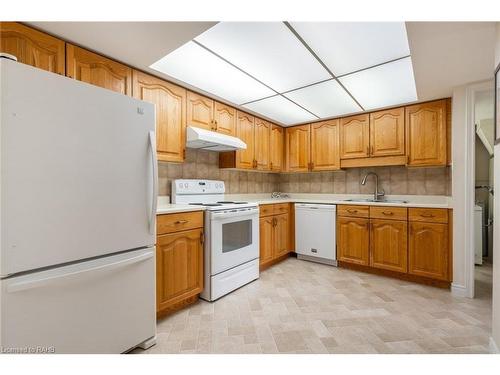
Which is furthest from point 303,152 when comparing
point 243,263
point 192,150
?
point 243,263

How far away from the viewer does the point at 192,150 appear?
9.19 feet

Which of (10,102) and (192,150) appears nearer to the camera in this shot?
(10,102)

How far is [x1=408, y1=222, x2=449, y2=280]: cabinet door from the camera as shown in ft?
8.14

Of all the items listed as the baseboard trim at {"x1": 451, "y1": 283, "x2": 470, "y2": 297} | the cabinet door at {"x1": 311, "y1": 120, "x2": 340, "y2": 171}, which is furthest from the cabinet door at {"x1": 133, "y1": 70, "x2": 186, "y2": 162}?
the baseboard trim at {"x1": 451, "y1": 283, "x2": 470, "y2": 297}

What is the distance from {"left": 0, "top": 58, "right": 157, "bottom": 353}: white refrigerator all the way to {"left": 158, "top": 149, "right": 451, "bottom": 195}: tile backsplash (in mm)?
1096

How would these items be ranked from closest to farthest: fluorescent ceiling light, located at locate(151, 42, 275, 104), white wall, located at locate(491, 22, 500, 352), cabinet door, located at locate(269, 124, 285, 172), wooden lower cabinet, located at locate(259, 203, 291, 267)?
white wall, located at locate(491, 22, 500, 352) → fluorescent ceiling light, located at locate(151, 42, 275, 104) → wooden lower cabinet, located at locate(259, 203, 291, 267) → cabinet door, located at locate(269, 124, 285, 172)

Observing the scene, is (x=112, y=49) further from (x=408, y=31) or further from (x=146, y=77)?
(x=408, y=31)

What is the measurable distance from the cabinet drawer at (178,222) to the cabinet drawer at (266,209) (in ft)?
3.29

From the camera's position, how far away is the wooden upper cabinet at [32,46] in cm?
139

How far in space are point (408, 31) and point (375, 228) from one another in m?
2.09

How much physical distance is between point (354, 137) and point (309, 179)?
1013 millimetres

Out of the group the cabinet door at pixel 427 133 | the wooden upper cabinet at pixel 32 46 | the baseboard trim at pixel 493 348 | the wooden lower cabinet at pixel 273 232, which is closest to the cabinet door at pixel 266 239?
the wooden lower cabinet at pixel 273 232

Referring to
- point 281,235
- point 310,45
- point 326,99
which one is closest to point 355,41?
point 310,45

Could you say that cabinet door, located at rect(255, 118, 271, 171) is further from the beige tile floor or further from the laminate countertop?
the beige tile floor
